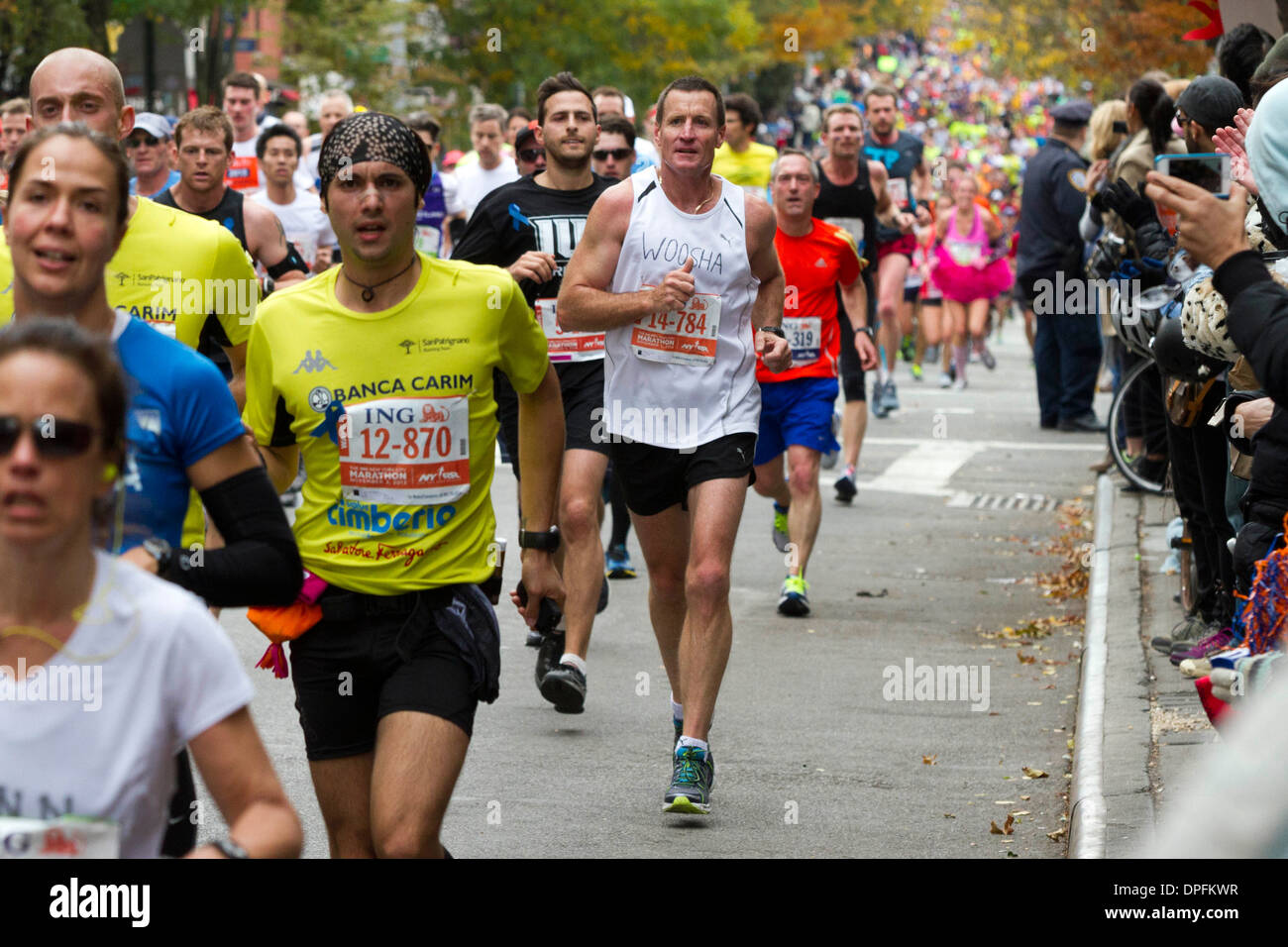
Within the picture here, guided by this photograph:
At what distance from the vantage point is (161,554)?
3393 millimetres

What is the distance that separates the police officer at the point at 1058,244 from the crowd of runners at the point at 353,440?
22.2ft

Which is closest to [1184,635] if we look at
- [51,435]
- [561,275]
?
[561,275]

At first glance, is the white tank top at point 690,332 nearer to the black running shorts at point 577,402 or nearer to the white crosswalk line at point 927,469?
the black running shorts at point 577,402

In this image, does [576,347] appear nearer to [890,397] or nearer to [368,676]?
[368,676]

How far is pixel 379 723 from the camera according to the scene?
4359 mm

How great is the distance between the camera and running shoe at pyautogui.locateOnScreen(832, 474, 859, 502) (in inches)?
541

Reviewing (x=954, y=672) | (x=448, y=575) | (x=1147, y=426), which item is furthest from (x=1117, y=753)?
(x=1147, y=426)

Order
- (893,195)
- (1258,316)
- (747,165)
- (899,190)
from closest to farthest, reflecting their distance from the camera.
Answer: (1258,316) → (747,165) → (893,195) → (899,190)

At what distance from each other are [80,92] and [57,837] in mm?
2936

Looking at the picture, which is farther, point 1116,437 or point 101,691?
point 1116,437

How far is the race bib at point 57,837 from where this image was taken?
2.84 metres

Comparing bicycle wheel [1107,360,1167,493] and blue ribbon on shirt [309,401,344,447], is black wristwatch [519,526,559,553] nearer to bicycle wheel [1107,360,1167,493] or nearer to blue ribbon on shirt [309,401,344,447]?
blue ribbon on shirt [309,401,344,447]

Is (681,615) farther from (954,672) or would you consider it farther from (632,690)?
(954,672)
